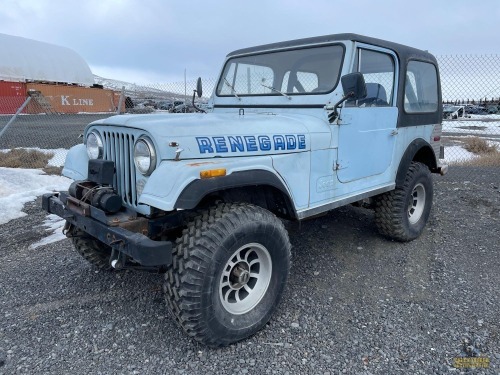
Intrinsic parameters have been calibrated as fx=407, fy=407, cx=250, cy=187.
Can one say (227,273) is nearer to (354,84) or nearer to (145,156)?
(145,156)

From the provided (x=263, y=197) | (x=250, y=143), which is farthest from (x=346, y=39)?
(x=263, y=197)

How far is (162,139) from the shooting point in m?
2.43

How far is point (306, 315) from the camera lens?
3.05 metres

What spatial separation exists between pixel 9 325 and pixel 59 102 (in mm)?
28426

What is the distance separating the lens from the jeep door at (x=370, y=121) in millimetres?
3449

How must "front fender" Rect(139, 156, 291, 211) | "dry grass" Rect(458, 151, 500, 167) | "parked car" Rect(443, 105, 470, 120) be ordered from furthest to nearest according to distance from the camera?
"parked car" Rect(443, 105, 470, 120) < "dry grass" Rect(458, 151, 500, 167) < "front fender" Rect(139, 156, 291, 211)

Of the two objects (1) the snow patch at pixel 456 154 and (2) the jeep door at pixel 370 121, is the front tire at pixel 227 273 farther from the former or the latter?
(1) the snow patch at pixel 456 154

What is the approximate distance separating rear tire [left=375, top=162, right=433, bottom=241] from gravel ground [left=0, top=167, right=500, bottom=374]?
172 millimetres

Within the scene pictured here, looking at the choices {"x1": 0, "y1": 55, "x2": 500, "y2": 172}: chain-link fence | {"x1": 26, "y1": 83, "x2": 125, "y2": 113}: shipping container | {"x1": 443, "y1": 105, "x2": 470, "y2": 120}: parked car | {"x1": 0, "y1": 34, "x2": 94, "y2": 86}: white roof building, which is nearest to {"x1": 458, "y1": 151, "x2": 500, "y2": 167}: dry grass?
{"x1": 0, "y1": 55, "x2": 500, "y2": 172}: chain-link fence

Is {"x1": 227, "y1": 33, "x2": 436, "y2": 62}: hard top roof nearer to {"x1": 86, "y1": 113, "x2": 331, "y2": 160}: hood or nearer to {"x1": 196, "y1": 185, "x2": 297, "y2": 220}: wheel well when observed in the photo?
{"x1": 86, "y1": 113, "x2": 331, "y2": 160}: hood

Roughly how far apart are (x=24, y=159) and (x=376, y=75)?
8142 millimetres

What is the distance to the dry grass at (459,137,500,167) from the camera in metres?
8.95
